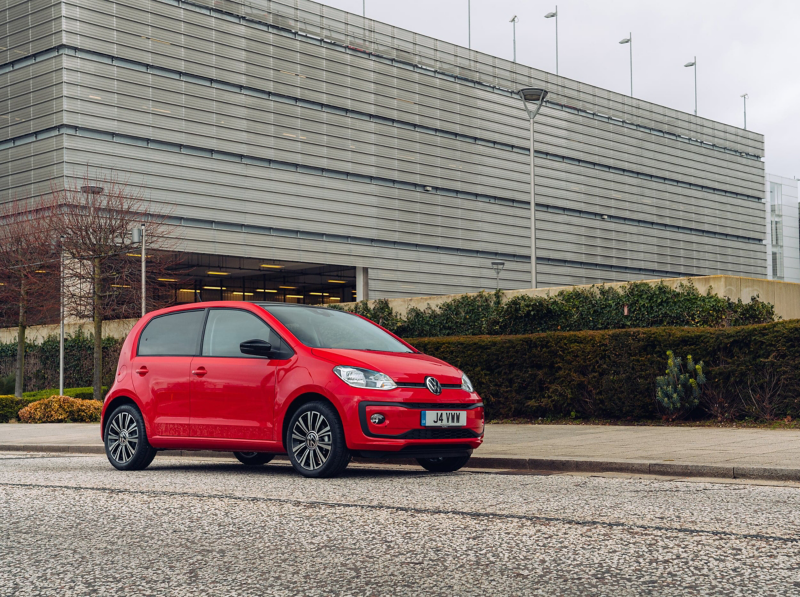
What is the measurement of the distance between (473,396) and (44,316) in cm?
2380

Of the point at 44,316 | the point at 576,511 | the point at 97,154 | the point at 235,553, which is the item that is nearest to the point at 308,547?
the point at 235,553

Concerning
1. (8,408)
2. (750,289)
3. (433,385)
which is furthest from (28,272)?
(433,385)

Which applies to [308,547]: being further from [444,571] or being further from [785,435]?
[785,435]

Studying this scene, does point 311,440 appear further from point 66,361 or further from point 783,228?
point 783,228

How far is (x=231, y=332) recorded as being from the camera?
8.84 metres

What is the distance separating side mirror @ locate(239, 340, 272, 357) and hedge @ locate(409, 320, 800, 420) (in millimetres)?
7707

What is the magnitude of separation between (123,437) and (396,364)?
335 cm

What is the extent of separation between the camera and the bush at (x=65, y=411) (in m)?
20.8

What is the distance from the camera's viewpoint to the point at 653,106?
65375mm

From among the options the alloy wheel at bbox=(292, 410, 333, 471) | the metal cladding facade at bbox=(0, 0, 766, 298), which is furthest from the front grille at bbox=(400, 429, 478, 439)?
the metal cladding facade at bbox=(0, 0, 766, 298)

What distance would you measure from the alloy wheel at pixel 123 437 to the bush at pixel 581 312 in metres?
10.3

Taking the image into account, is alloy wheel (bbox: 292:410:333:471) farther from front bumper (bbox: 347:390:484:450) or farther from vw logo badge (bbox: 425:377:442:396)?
vw logo badge (bbox: 425:377:442:396)

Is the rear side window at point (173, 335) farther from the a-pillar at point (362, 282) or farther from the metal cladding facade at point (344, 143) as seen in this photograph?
the a-pillar at point (362, 282)

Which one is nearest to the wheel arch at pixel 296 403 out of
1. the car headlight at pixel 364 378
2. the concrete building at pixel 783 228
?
the car headlight at pixel 364 378
